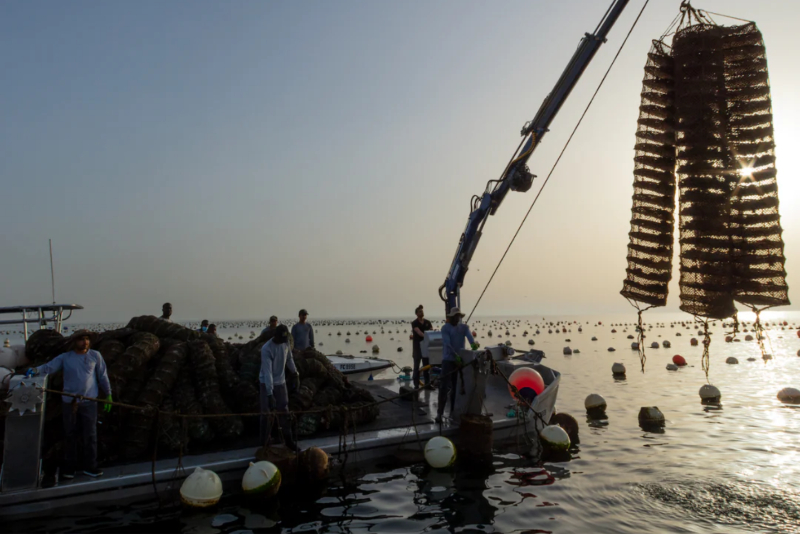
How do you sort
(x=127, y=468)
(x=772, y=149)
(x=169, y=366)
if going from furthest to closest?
(x=169, y=366), (x=127, y=468), (x=772, y=149)

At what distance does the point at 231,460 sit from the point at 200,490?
136 centimetres

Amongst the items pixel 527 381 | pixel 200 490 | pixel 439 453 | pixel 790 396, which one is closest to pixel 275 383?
pixel 200 490

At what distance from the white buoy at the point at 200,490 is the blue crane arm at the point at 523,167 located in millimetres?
12151

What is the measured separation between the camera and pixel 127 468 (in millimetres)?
9227

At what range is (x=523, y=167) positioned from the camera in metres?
18.1

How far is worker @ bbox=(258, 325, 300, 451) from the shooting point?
1030 centimetres

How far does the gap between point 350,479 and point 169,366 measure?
481 cm

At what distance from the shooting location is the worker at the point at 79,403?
28.8 ft

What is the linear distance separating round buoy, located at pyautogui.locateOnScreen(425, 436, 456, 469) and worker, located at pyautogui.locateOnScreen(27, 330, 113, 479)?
20.2 ft

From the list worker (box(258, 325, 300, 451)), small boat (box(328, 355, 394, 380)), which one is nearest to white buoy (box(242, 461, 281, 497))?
worker (box(258, 325, 300, 451))

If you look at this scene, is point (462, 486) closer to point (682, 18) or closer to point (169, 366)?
point (169, 366)

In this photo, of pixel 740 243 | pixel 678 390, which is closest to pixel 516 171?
pixel 740 243

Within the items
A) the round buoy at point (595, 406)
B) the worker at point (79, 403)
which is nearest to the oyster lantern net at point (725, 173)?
the worker at point (79, 403)

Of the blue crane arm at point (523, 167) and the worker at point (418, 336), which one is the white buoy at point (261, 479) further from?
the blue crane arm at point (523, 167)
